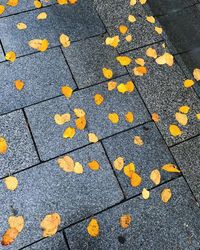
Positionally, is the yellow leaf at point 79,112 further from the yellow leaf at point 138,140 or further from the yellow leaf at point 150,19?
the yellow leaf at point 150,19

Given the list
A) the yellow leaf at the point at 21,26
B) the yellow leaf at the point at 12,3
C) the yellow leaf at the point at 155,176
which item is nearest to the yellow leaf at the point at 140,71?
the yellow leaf at the point at 155,176

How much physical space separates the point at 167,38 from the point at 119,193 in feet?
6.46

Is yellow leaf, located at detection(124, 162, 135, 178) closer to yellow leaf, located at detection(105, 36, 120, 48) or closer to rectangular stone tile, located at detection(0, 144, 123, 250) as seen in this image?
rectangular stone tile, located at detection(0, 144, 123, 250)

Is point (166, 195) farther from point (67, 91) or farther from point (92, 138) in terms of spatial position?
point (67, 91)

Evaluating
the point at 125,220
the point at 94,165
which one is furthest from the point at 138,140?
the point at 125,220

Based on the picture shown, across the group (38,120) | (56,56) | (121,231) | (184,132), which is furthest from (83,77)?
(121,231)

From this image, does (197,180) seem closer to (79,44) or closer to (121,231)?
(121,231)

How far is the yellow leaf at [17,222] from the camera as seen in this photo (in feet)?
8.53

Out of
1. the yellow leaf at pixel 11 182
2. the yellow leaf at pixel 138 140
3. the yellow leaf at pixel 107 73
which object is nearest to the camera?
the yellow leaf at pixel 11 182

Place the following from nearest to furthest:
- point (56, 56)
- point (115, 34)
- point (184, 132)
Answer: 1. point (184, 132)
2. point (56, 56)
3. point (115, 34)

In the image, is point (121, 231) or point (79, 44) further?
point (79, 44)

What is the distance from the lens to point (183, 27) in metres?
3.98

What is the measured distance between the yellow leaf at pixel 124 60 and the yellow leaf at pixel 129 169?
45.3 inches

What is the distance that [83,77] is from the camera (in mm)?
3365
